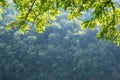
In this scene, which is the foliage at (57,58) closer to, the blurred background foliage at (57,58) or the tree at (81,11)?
the blurred background foliage at (57,58)

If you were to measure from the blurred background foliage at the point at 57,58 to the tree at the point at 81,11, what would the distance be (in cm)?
5247

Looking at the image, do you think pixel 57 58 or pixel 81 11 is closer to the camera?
pixel 81 11

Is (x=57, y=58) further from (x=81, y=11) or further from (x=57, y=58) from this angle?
(x=81, y=11)

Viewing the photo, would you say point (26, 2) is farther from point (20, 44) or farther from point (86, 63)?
point (20, 44)

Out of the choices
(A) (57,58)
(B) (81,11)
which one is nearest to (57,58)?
(A) (57,58)

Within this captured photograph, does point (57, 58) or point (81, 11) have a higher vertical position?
point (81, 11)

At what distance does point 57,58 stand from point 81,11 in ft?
186

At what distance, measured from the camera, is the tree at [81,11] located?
624 cm

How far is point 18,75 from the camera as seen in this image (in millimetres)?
62250

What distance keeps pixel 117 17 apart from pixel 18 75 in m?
57.4

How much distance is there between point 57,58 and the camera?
6319cm

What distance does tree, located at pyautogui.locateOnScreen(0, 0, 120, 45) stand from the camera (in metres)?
6.24

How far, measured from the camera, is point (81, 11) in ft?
21.7

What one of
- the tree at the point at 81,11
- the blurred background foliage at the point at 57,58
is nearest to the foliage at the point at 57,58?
the blurred background foliage at the point at 57,58
